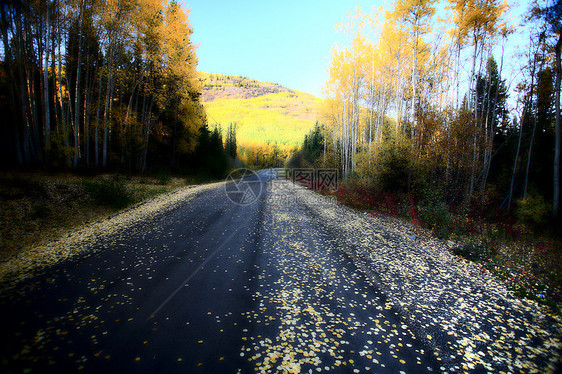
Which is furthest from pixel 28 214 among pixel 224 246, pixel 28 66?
pixel 28 66

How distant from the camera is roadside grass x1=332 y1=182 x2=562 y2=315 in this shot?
542cm

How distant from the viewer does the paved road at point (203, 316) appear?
2.92m

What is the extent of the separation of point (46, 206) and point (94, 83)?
1239 centimetres

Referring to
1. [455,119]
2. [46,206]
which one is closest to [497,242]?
[455,119]

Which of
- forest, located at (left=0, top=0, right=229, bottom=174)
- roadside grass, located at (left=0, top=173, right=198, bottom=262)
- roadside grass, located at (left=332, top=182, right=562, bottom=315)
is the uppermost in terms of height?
forest, located at (left=0, top=0, right=229, bottom=174)

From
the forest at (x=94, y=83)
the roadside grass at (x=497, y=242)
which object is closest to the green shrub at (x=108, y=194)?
the forest at (x=94, y=83)

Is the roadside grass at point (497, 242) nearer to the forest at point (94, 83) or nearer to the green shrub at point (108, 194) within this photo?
the green shrub at point (108, 194)

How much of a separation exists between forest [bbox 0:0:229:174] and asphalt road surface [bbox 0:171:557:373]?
11.6m

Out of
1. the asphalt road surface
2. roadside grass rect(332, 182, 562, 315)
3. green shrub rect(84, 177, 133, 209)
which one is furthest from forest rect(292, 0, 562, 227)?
green shrub rect(84, 177, 133, 209)

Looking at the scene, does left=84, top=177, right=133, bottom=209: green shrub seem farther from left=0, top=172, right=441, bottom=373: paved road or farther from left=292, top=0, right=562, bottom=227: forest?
left=292, top=0, right=562, bottom=227: forest

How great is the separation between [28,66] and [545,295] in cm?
2226

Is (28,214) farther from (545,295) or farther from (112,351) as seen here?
(545,295)

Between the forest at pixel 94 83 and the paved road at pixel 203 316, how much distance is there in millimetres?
11832

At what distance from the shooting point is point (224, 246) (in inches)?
274
